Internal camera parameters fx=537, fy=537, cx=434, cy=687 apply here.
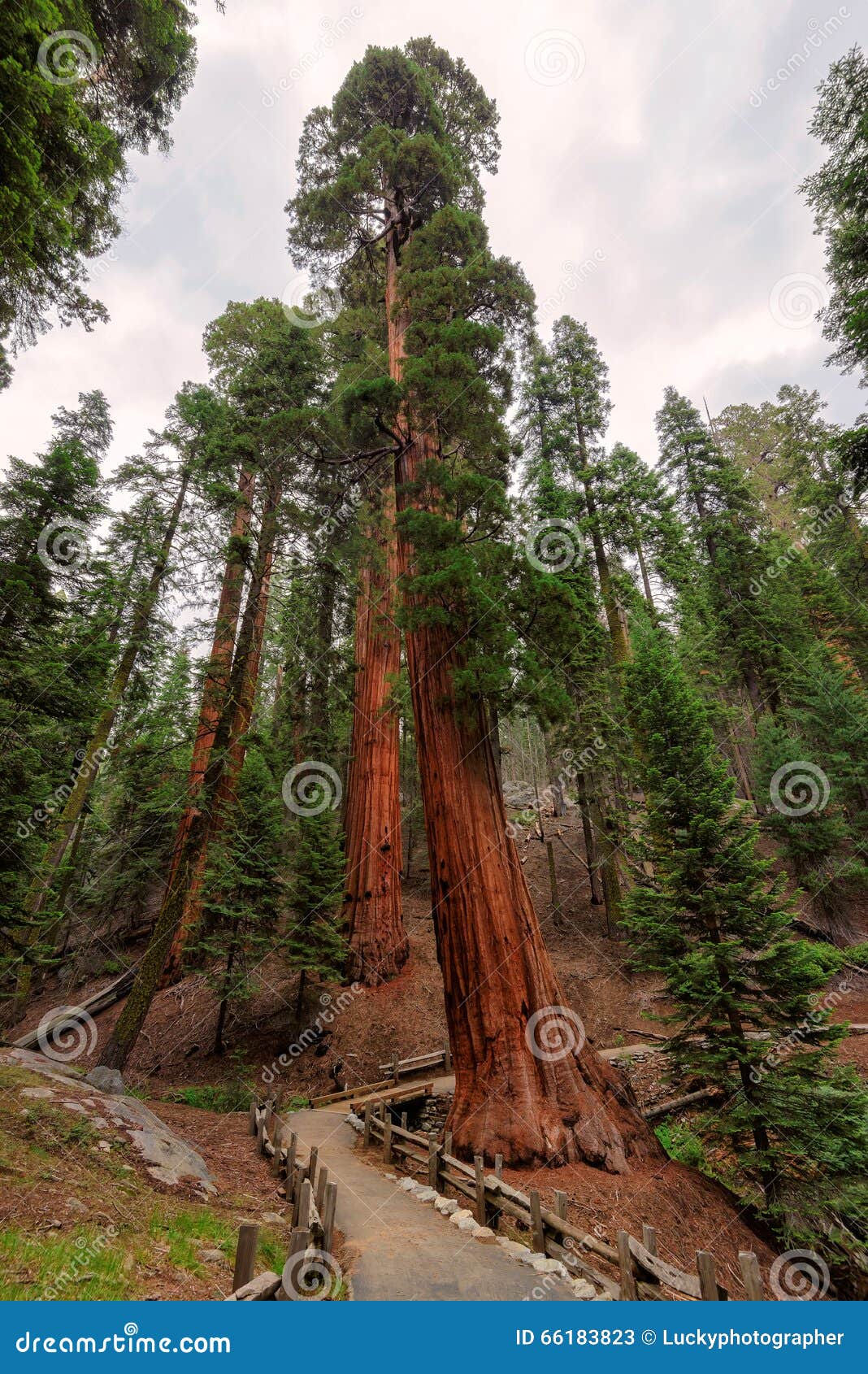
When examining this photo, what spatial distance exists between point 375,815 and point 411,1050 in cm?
533

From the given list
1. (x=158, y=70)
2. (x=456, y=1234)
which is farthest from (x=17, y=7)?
(x=456, y=1234)

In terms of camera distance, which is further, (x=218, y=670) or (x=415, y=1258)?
(x=218, y=670)

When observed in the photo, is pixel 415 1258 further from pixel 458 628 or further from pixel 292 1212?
pixel 458 628

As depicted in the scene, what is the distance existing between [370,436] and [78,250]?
18.4ft

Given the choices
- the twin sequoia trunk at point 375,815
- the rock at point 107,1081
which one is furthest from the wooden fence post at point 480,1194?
the twin sequoia trunk at point 375,815

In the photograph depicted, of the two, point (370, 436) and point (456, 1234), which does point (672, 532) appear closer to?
point (370, 436)

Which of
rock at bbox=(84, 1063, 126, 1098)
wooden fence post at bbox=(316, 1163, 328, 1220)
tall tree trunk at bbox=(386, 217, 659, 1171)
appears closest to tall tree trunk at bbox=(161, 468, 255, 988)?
rock at bbox=(84, 1063, 126, 1098)

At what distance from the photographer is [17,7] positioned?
4.69 meters

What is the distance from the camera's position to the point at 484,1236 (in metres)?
4.80

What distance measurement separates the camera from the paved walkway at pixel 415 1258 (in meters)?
3.92

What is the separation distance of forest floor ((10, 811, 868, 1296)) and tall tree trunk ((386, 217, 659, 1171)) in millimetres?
340

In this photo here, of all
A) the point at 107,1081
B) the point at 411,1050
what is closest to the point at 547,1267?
the point at 107,1081

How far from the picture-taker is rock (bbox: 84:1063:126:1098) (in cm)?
739

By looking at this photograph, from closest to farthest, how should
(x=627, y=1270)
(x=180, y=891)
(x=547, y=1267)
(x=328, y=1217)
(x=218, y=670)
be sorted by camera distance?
(x=627, y=1270), (x=547, y=1267), (x=328, y=1217), (x=180, y=891), (x=218, y=670)
